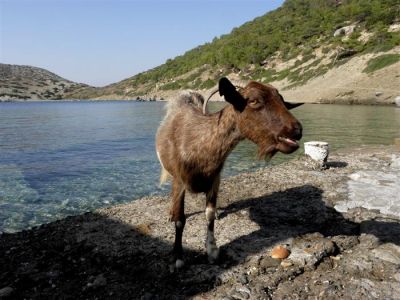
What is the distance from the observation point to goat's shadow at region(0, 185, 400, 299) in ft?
20.6

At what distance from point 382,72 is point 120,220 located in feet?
182

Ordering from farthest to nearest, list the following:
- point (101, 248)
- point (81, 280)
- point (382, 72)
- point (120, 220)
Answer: point (382, 72) < point (120, 220) < point (101, 248) < point (81, 280)

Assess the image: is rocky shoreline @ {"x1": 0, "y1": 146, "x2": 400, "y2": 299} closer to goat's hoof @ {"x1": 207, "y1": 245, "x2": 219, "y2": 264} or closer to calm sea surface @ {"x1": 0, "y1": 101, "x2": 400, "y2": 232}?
goat's hoof @ {"x1": 207, "y1": 245, "x2": 219, "y2": 264}

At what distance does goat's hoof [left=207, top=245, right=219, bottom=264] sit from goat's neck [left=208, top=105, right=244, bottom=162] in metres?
1.91

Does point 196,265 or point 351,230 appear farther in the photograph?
point 351,230

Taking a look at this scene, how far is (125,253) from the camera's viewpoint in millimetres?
7488

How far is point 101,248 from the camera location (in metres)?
7.77

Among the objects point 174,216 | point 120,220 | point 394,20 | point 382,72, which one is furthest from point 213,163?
point 394,20

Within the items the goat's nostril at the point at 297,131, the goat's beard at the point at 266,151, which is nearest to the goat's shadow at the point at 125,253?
the goat's beard at the point at 266,151

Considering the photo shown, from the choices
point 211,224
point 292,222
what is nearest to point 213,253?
point 211,224

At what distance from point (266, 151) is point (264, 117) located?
47 cm

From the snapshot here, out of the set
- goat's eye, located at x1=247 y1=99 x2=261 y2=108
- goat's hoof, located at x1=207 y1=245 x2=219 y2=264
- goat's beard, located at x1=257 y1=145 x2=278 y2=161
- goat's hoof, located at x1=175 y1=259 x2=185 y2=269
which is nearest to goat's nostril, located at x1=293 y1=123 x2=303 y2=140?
goat's beard, located at x1=257 y1=145 x2=278 y2=161

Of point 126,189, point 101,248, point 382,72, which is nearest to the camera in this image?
point 101,248

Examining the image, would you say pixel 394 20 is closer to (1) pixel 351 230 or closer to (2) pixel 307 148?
(2) pixel 307 148
